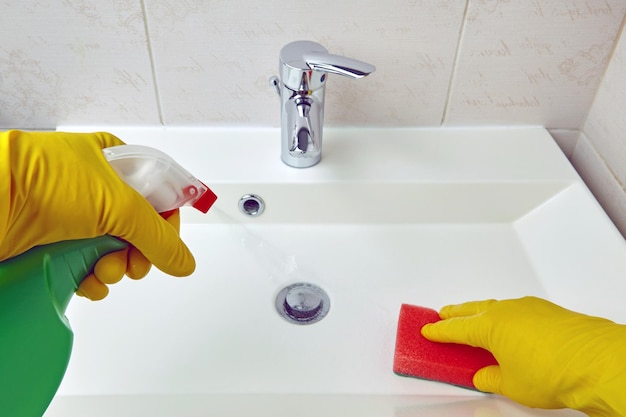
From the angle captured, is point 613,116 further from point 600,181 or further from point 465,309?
point 465,309

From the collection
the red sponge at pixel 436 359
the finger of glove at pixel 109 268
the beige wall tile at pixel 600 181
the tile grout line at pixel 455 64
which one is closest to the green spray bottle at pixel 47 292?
the finger of glove at pixel 109 268

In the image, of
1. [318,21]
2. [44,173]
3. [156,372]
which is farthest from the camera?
[318,21]

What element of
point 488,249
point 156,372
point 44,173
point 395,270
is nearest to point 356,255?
point 395,270

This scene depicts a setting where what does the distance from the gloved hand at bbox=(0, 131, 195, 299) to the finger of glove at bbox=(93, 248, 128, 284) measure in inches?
1.2

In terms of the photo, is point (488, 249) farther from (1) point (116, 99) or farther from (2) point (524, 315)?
(1) point (116, 99)

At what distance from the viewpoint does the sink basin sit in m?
0.56

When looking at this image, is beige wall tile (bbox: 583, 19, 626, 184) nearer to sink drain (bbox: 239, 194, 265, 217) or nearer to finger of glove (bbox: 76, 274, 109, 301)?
sink drain (bbox: 239, 194, 265, 217)

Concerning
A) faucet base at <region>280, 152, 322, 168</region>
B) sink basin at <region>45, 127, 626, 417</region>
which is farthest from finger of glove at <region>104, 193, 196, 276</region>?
faucet base at <region>280, 152, 322, 168</region>

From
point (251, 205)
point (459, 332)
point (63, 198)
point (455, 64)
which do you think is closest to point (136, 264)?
point (63, 198)

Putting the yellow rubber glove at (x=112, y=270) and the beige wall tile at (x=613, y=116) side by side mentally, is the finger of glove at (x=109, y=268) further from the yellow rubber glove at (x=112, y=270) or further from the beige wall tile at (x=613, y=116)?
the beige wall tile at (x=613, y=116)

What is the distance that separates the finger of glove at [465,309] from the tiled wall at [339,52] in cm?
24

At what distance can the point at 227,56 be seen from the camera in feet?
2.32

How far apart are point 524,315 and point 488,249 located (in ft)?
0.63

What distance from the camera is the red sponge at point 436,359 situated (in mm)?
566
